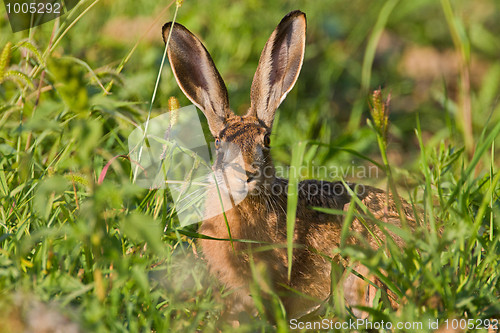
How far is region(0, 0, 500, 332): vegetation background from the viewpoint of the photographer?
241 centimetres

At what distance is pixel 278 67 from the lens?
411cm

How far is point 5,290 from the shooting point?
2.34 meters

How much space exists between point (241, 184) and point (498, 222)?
1496mm

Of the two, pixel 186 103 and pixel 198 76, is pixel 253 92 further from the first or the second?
pixel 186 103

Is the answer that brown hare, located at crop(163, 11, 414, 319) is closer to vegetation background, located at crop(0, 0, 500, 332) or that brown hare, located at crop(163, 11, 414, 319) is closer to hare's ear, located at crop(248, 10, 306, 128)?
hare's ear, located at crop(248, 10, 306, 128)

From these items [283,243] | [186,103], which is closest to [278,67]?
[186,103]

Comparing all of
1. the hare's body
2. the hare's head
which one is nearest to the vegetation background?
the hare's body

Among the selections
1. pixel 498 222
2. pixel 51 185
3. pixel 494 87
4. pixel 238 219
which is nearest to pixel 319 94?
pixel 494 87

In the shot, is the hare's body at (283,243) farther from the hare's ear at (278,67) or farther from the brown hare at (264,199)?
the hare's ear at (278,67)

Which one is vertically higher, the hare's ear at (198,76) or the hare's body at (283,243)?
the hare's ear at (198,76)

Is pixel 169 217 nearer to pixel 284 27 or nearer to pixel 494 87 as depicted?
pixel 284 27

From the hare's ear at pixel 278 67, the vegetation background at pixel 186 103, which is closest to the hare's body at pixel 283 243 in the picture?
the vegetation background at pixel 186 103

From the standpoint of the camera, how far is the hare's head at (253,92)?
140 inches

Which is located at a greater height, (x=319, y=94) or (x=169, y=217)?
(x=319, y=94)
